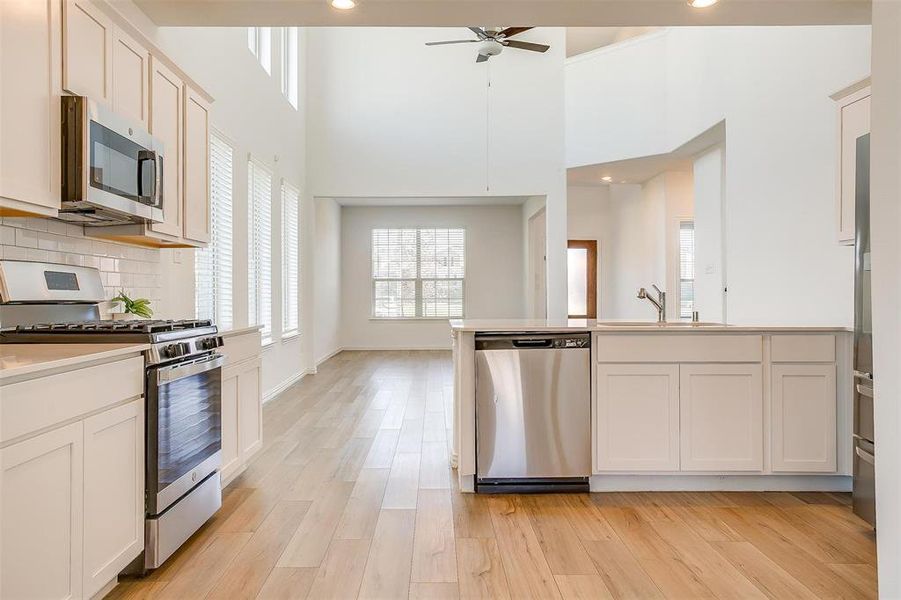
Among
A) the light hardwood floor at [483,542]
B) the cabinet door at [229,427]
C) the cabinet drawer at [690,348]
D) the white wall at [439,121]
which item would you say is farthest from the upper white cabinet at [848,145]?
the white wall at [439,121]

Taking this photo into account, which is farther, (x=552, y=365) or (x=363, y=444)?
(x=363, y=444)

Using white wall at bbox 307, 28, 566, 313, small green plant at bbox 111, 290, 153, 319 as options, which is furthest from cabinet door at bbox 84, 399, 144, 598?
white wall at bbox 307, 28, 566, 313

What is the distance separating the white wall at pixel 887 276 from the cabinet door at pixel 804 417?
61.1 inches

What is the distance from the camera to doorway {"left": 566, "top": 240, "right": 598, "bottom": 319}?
993cm

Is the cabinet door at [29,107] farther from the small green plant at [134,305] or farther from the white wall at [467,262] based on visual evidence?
the white wall at [467,262]

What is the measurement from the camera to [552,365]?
2.94 meters

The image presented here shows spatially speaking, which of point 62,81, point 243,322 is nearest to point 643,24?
point 62,81

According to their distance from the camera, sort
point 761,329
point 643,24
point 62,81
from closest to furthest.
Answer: point 62,81 < point 761,329 < point 643,24

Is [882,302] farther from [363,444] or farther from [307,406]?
[307,406]

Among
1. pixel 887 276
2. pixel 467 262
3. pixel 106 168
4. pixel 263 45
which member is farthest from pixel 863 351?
pixel 467 262

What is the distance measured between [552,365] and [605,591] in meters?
1.20

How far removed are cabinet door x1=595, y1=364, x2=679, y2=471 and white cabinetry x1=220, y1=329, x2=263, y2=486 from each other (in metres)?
1.95

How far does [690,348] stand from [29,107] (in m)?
3.08

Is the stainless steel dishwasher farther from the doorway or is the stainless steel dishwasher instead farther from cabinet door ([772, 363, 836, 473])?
the doorway
